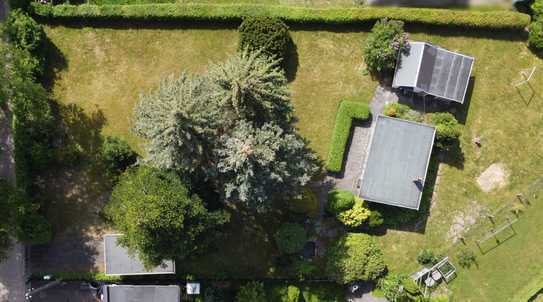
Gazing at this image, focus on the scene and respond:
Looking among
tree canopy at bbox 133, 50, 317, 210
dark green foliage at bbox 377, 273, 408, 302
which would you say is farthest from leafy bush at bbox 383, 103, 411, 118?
dark green foliage at bbox 377, 273, 408, 302

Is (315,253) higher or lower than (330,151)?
lower

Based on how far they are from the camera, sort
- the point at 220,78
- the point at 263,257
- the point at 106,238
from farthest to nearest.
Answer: the point at 263,257, the point at 106,238, the point at 220,78

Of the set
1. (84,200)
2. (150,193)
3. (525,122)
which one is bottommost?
(84,200)

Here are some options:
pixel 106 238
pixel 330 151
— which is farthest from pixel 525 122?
pixel 106 238

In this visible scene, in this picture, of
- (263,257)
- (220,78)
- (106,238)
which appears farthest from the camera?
(263,257)

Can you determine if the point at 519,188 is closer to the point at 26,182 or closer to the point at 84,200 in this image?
the point at 84,200

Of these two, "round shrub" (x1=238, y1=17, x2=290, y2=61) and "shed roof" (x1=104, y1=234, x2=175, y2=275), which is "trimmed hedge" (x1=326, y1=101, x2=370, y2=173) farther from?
"shed roof" (x1=104, y1=234, x2=175, y2=275)

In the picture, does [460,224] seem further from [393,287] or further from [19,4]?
[19,4]

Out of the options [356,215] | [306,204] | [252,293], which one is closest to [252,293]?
[252,293]
